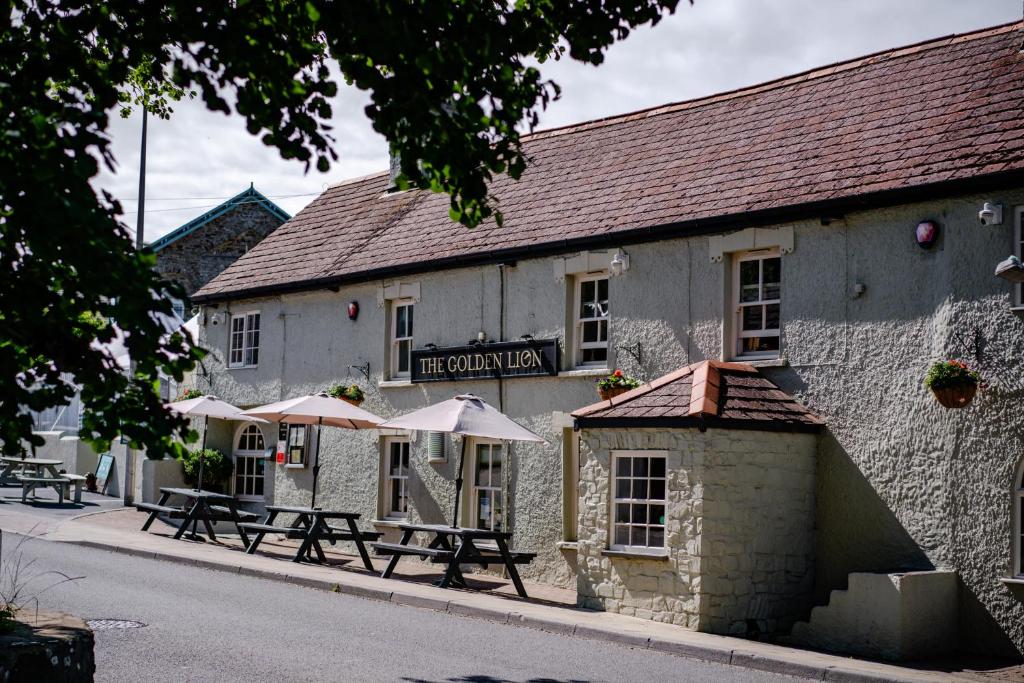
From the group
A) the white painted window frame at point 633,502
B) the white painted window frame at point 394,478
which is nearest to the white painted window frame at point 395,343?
the white painted window frame at point 394,478

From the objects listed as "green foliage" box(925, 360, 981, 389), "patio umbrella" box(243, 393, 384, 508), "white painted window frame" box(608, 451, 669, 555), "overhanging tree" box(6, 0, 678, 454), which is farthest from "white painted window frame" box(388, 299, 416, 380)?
"overhanging tree" box(6, 0, 678, 454)

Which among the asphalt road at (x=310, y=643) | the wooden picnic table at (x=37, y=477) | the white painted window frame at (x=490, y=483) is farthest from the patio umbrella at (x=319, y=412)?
the wooden picnic table at (x=37, y=477)

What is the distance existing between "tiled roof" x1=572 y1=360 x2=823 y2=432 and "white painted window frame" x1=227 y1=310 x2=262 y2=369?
36.5ft

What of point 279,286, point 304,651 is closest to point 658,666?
point 304,651

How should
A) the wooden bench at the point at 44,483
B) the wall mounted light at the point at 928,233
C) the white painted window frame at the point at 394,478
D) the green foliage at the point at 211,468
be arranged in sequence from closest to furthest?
the wall mounted light at the point at 928,233
the white painted window frame at the point at 394,478
the green foliage at the point at 211,468
the wooden bench at the point at 44,483

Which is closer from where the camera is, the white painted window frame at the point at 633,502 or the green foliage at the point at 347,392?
the white painted window frame at the point at 633,502

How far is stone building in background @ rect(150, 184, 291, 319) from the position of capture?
38188 millimetres

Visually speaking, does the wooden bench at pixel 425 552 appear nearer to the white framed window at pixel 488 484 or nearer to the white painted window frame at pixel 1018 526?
the white framed window at pixel 488 484

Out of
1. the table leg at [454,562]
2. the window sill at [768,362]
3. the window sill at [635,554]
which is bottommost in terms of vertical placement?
the table leg at [454,562]

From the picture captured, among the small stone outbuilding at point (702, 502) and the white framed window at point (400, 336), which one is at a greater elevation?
the white framed window at point (400, 336)

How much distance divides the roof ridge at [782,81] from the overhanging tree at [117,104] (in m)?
9.90

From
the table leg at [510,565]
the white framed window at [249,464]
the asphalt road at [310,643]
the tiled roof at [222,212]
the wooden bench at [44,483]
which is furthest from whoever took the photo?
the tiled roof at [222,212]

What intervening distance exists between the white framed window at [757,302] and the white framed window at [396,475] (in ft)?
23.3

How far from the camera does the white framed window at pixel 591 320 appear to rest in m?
17.7
